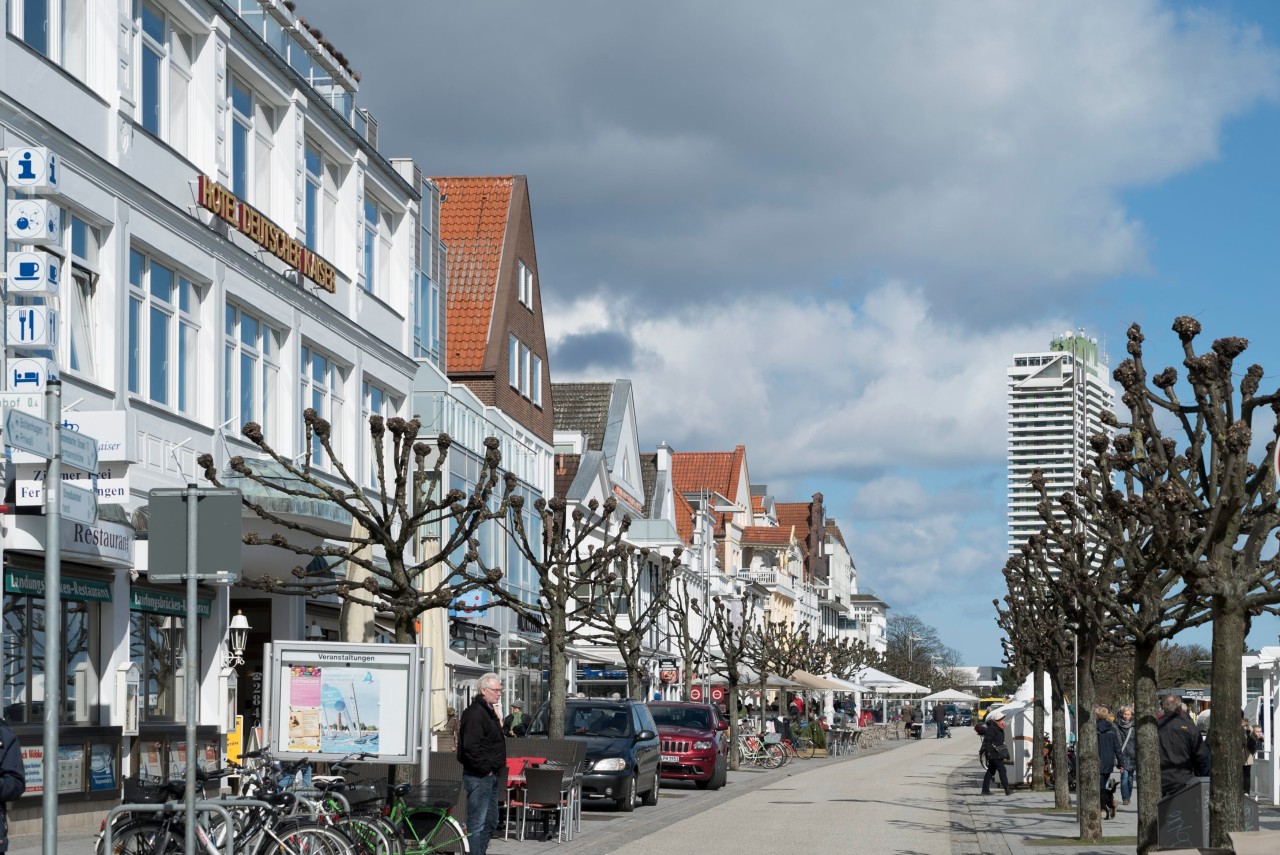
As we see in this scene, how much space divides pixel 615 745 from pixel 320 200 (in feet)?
39.5


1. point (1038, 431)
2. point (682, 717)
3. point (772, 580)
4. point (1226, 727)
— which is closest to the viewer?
point (1226, 727)

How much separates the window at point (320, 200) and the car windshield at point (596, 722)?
9931 millimetres

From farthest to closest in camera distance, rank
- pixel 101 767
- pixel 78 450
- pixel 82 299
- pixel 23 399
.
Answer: pixel 101 767, pixel 82 299, pixel 78 450, pixel 23 399

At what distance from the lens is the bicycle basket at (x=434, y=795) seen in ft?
51.5

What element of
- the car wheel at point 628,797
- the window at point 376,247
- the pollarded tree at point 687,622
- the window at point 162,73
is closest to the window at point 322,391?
the window at point 376,247

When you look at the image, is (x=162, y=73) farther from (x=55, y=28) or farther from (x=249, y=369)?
(x=249, y=369)

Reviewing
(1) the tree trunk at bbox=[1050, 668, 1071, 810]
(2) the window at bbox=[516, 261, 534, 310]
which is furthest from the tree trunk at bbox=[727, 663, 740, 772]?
(1) the tree trunk at bbox=[1050, 668, 1071, 810]

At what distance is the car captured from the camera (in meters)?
34.7

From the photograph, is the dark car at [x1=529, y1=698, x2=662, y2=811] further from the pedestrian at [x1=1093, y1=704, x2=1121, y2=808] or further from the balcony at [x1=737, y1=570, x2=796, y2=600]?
the balcony at [x1=737, y1=570, x2=796, y2=600]

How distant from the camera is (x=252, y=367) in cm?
2928

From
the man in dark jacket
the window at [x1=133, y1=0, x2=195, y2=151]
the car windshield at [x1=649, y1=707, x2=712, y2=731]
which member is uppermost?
the window at [x1=133, y1=0, x2=195, y2=151]

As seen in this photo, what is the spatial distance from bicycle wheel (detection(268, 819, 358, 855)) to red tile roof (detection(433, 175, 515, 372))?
34381mm

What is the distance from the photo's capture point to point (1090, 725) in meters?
23.8

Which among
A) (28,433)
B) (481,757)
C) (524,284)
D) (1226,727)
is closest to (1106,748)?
(1226,727)
